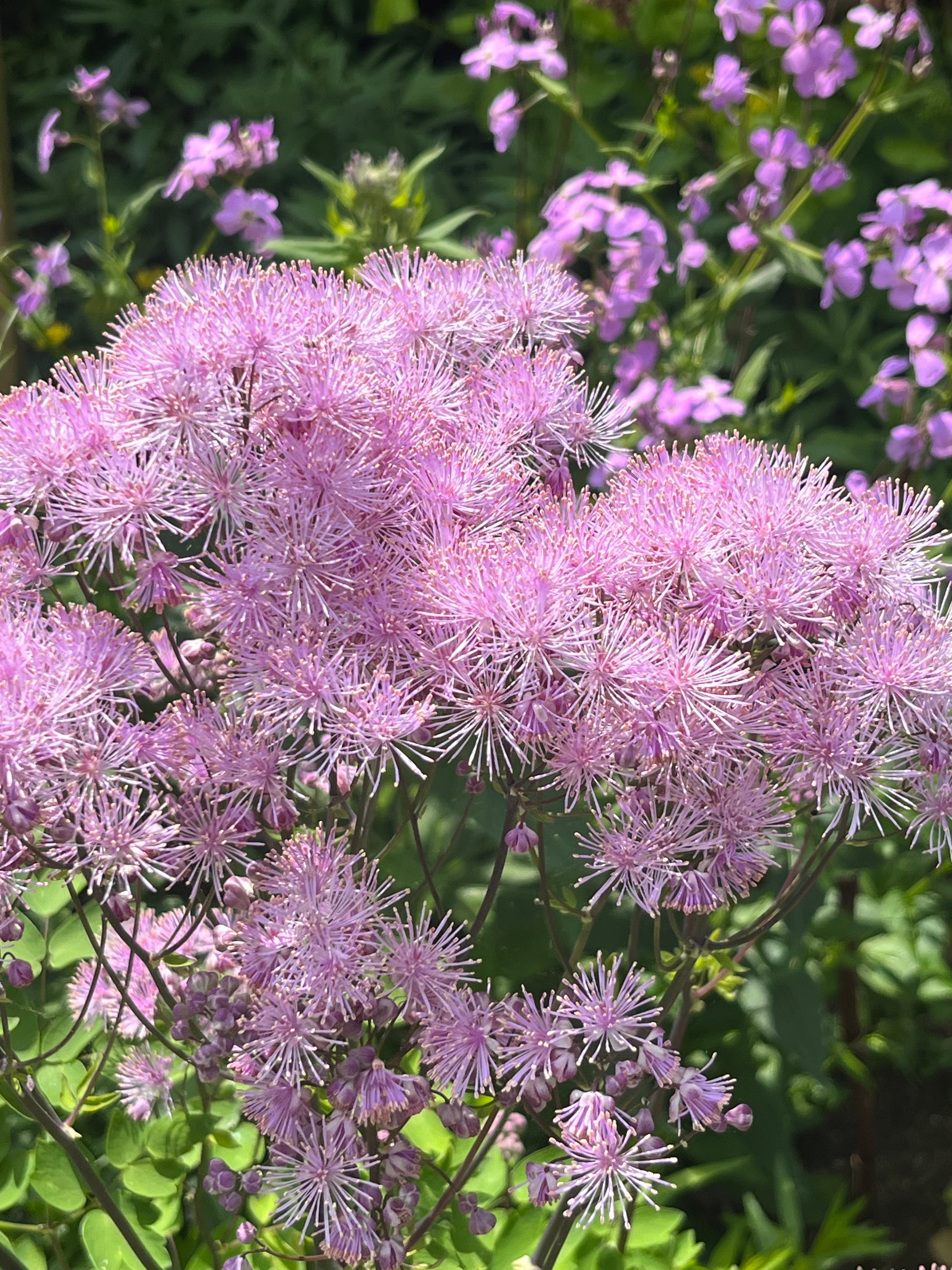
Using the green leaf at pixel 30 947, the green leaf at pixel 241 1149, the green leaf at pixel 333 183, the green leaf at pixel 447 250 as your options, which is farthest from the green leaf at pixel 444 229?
the green leaf at pixel 241 1149

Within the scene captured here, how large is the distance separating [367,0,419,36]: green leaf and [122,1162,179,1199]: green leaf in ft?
7.44

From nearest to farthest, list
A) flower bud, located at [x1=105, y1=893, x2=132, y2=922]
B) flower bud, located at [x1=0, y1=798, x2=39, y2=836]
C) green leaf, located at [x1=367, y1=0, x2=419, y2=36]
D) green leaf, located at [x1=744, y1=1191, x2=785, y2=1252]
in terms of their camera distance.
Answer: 1. flower bud, located at [x1=0, y1=798, x2=39, y2=836]
2. flower bud, located at [x1=105, y1=893, x2=132, y2=922]
3. green leaf, located at [x1=744, y1=1191, x2=785, y2=1252]
4. green leaf, located at [x1=367, y1=0, x2=419, y2=36]

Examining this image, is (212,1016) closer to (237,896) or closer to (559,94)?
(237,896)

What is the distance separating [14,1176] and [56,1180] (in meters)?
0.08

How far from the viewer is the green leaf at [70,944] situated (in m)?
1.11

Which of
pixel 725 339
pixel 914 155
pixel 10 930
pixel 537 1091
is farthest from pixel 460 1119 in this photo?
pixel 914 155

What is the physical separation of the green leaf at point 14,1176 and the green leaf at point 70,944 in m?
0.15

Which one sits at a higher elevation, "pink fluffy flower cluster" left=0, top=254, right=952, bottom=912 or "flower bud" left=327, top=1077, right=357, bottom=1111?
"pink fluffy flower cluster" left=0, top=254, right=952, bottom=912

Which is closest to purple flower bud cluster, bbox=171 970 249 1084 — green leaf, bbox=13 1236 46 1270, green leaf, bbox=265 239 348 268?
green leaf, bbox=13 1236 46 1270

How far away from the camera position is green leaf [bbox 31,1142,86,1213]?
39.3 inches

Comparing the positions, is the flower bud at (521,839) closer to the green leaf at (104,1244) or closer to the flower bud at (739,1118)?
the flower bud at (739,1118)

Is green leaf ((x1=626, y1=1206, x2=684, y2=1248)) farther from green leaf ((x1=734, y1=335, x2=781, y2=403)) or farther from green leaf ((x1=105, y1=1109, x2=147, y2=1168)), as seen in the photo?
green leaf ((x1=734, y1=335, x2=781, y2=403))

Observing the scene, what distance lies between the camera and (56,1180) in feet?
3.30

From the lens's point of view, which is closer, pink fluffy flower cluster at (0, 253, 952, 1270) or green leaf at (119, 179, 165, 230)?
pink fluffy flower cluster at (0, 253, 952, 1270)
